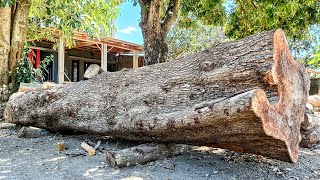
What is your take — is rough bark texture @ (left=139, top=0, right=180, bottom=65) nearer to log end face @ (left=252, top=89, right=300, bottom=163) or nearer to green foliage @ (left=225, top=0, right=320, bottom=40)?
green foliage @ (left=225, top=0, right=320, bottom=40)

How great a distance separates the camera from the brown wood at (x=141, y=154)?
276 cm

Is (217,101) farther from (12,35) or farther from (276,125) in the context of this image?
(12,35)

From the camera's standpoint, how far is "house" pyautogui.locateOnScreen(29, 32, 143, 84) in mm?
12210

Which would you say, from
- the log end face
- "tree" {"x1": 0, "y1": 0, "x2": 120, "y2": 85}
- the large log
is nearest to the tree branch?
"tree" {"x1": 0, "y1": 0, "x2": 120, "y2": 85}

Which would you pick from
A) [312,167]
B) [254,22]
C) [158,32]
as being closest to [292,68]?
[312,167]

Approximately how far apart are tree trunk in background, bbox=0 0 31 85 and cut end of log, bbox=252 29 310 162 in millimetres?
5650

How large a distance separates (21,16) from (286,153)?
6.17 metres

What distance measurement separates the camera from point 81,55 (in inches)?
635

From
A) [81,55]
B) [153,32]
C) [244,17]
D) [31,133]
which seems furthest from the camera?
[81,55]

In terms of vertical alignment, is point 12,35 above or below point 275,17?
below

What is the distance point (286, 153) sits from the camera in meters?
2.38

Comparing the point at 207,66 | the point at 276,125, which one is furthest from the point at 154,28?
the point at 276,125

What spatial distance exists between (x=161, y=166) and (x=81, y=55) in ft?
46.6

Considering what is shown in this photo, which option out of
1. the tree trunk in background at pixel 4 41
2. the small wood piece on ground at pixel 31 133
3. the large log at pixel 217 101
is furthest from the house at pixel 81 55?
the large log at pixel 217 101
